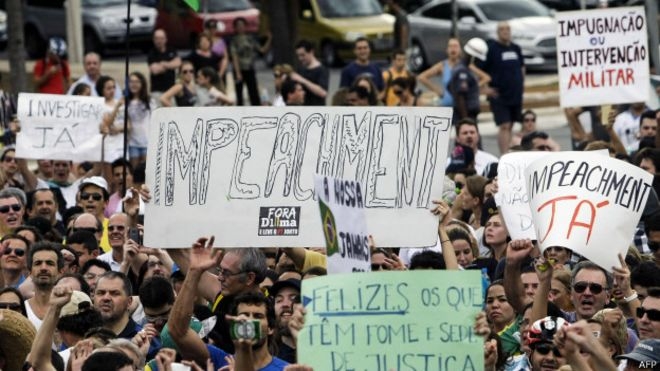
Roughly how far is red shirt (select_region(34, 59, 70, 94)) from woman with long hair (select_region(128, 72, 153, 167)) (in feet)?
9.33

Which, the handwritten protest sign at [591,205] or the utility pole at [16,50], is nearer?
the handwritten protest sign at [591,205]

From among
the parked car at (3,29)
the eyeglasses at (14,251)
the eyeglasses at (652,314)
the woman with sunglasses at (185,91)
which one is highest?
the eyeglasses at (652,314)

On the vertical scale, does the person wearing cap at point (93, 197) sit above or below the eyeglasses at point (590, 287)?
below

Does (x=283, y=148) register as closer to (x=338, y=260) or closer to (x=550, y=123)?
(x=338, y=260)

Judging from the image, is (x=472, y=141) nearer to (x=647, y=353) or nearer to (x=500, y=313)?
(x=500, y=313)

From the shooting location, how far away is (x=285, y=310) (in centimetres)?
1037

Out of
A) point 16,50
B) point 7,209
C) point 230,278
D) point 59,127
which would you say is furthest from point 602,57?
point 16,50

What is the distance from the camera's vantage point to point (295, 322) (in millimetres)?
7926

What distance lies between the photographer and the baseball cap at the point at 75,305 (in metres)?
10.1

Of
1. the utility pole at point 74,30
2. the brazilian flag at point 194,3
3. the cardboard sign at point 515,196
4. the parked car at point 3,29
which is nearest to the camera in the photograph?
the cardboard sign at point 515,196

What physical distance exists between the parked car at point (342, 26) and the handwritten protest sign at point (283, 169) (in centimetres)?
2053

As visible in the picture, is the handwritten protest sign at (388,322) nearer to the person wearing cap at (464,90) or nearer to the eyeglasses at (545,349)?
the eyeglasses at (545,349)

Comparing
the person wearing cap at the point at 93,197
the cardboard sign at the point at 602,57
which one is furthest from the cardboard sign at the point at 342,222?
the cardboard sign at the point at 602,57

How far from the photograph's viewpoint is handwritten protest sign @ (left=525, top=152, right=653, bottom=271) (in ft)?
33.4
